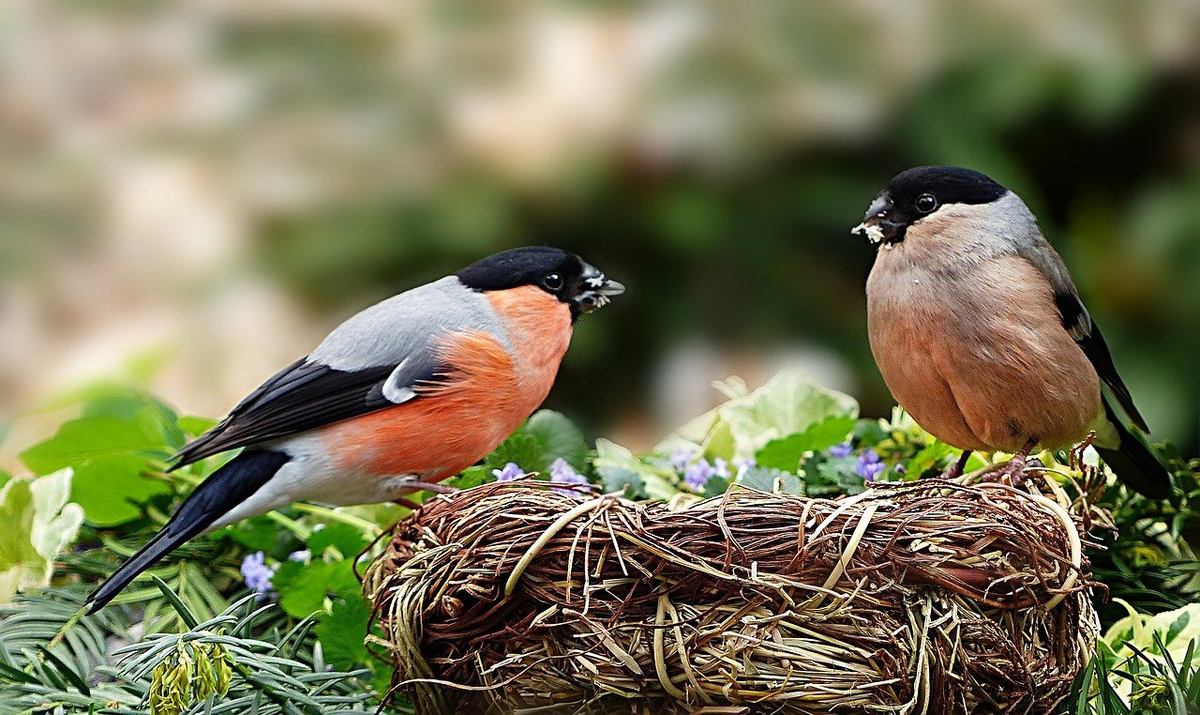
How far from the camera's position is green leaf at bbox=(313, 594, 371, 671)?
6.10ft

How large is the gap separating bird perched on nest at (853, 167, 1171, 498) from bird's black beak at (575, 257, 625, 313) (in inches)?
15.8

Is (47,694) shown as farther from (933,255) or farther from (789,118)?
(789,118)

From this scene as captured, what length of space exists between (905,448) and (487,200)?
141 cm

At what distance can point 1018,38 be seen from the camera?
302 centimetres

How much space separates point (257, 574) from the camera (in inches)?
80.0

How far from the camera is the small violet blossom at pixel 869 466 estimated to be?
6.82ft

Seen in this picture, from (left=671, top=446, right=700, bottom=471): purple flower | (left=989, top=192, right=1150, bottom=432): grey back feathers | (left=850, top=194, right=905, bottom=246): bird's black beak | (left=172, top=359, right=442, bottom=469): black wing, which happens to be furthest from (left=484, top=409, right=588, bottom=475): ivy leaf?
(left=989, top=192, right=1150, bottom=432): grey back feathers

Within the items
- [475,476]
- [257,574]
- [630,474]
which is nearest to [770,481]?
[630,474]

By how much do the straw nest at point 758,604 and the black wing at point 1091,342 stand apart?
1.58 ft

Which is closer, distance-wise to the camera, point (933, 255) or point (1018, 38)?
point (933, 255)

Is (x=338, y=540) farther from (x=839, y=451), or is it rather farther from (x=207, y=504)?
(x=839, y=451)

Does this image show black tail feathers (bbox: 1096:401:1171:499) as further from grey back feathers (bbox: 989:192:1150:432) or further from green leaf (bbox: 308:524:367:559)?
green leaf (bbox: 308:524:367:559)

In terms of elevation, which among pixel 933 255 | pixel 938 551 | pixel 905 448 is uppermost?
pixel 933 255

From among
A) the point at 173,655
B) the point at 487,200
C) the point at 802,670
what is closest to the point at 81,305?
the point at 487,200
